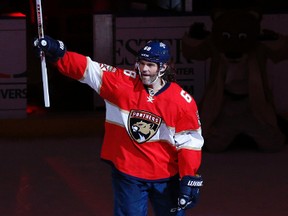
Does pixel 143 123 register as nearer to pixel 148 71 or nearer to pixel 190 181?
pixel 148 71

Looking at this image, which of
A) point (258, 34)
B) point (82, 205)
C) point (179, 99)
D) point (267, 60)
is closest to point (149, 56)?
point (179, 99)

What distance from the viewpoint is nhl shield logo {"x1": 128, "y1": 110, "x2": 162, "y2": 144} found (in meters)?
6.00

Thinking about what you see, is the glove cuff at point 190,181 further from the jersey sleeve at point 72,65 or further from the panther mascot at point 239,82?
the panther mascot at point 239,82

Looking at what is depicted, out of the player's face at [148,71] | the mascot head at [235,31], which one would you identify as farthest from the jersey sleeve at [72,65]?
the mascot head at [235,31]

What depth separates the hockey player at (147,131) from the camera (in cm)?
598

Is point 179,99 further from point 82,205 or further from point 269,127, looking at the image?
point 269,127

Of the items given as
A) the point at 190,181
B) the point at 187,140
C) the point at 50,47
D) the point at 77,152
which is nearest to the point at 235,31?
the point at 77,152

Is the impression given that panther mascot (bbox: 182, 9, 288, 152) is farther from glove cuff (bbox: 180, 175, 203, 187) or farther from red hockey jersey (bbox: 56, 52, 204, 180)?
glove cuff (bbox: 180, 175, 203, 187)

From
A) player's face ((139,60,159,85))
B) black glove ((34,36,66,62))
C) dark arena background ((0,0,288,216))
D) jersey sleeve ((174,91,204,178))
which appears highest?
black glove ((34,36,66,62))

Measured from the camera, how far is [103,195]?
28.1ft

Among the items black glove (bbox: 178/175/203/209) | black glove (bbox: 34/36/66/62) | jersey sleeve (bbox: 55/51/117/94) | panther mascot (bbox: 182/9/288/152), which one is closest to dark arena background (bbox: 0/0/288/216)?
panther mascot (bbox: 182/9/288/152)

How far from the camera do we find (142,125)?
600 centimetres

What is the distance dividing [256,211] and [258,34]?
8.71ft

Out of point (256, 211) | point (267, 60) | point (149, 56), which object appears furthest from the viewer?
point (267, 60)
